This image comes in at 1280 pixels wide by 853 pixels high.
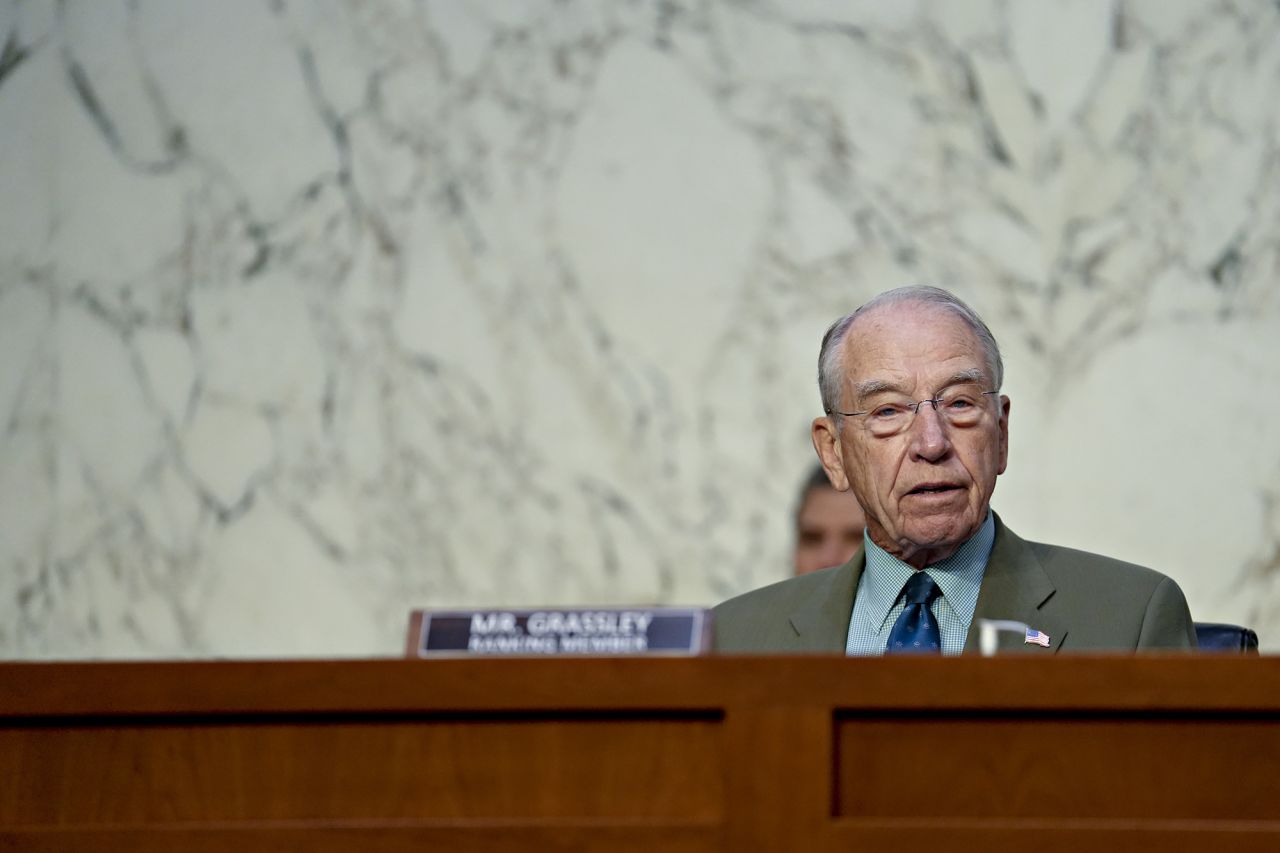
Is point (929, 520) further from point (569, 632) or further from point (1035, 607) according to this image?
point (569, 632)

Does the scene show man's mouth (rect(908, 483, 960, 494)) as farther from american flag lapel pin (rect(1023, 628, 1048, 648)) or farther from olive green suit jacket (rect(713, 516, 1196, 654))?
american flag lapel pin (rect(1023, 628, 1048, 648))

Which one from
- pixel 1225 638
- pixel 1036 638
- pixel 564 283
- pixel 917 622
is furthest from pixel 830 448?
pixel 564 283

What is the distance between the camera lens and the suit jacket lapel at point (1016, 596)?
7.37 feet

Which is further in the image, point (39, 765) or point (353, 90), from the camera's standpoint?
point (353, 90)

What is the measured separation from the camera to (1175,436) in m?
3.29

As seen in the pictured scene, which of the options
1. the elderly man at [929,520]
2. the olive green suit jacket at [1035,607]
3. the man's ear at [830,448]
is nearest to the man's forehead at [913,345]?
the elderly man at [929,520]

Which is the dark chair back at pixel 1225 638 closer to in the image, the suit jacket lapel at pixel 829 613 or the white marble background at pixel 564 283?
the suit jacket lapel at pixel 829 613

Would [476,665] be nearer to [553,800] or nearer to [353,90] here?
[553,800]

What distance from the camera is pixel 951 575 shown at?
2373mm

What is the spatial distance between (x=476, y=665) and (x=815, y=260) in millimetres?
2041

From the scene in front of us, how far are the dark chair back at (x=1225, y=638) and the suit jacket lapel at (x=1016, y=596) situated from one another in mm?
222

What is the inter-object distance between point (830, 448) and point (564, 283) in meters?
1.05

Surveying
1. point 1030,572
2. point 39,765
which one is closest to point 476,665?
point 39,765

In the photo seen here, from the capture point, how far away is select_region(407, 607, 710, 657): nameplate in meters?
1.51
